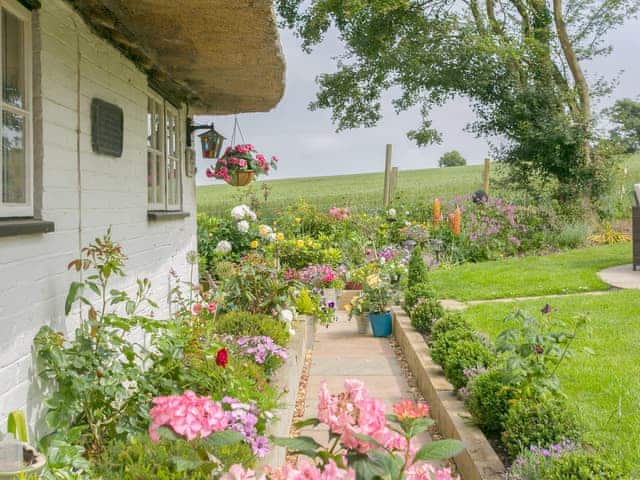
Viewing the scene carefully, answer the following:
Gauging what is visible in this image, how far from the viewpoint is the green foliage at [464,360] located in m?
4.23

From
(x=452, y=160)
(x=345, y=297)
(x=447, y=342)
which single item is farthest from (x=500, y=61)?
(x=452, y=160)

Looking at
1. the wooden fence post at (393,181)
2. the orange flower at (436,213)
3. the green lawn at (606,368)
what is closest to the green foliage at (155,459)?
the green lawn at (606,368)

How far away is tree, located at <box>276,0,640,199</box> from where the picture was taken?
14094mm

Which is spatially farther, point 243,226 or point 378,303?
point 243,226

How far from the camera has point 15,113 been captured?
2.76 metres

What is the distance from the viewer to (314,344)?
6.93 metres

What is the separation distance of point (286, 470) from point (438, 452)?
1.19 ft

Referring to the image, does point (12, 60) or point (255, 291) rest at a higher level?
point (12, 60)

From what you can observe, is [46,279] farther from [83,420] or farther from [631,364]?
[631,364]

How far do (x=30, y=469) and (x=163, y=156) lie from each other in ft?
12.9

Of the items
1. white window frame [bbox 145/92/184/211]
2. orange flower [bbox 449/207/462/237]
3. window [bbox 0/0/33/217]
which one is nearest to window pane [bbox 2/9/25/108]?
window [bbox 0/0/33/217]

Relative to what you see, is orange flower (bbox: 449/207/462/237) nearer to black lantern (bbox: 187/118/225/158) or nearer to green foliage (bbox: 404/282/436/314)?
green foliage (bbox: 404/282/436/314)

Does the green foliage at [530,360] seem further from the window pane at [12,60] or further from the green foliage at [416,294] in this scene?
the green foliage at [416,294]

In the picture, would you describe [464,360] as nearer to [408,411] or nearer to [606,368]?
[606,368]
